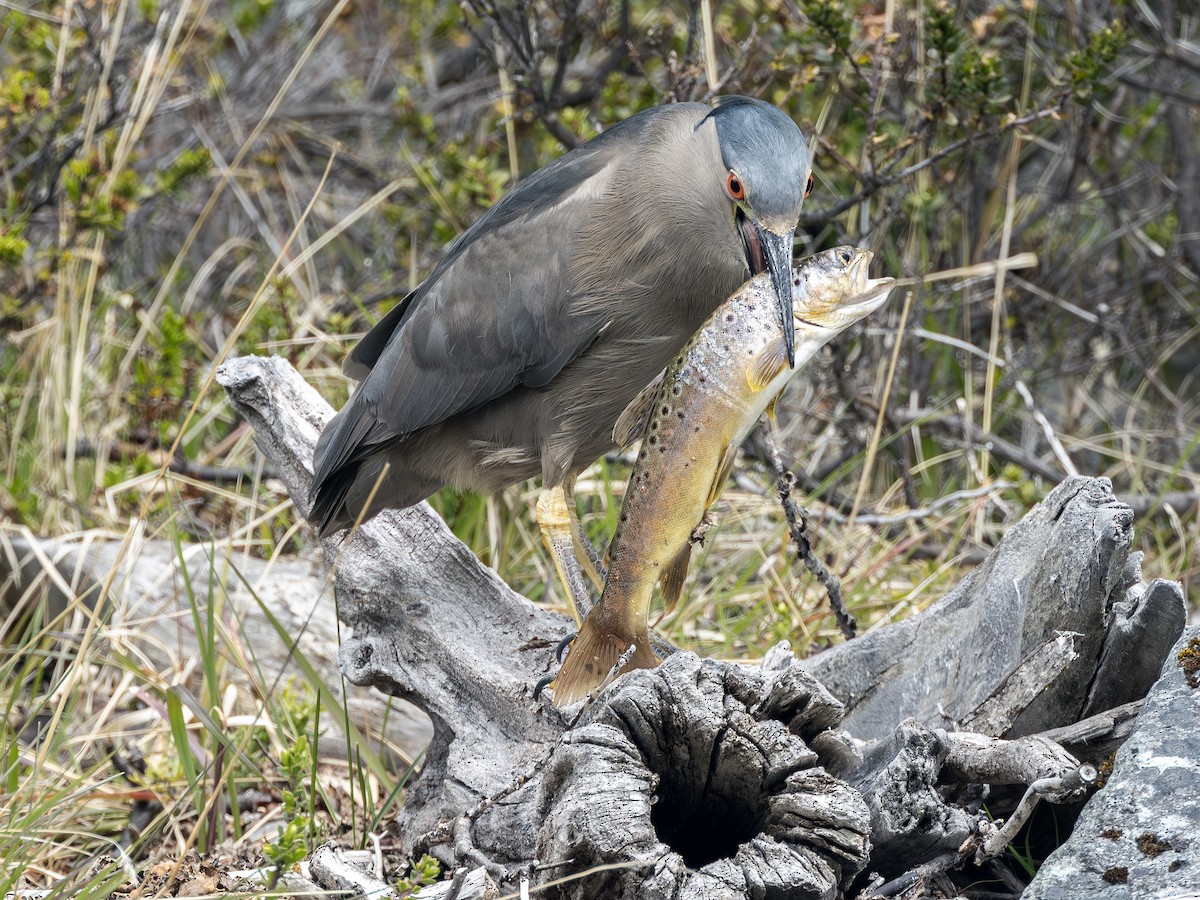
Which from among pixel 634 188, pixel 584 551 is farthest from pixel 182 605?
pixel 634 188

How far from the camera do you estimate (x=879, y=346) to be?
5227 millimetres

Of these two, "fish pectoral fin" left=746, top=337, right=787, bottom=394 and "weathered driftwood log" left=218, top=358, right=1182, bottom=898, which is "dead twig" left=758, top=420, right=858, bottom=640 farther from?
"fish pectoral fin" left=746, top=337, right=787, bottom=394

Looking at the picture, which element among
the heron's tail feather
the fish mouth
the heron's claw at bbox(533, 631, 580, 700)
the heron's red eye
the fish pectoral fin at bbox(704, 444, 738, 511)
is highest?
the heron's red eye

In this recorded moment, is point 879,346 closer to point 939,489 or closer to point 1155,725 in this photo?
point 939,489

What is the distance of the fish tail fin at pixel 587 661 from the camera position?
261 centimetres

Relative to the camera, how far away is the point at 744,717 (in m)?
2.20

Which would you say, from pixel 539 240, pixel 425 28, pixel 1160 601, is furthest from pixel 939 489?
pixel 425 28

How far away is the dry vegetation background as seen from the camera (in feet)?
13.8

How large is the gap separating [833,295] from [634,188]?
1.09 metres

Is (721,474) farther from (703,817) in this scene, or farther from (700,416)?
(703,817)

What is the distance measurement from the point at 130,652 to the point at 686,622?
1.80 meters

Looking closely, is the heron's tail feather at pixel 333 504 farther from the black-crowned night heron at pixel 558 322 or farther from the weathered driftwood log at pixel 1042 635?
the weathered driftwood log at pixel 1042 635

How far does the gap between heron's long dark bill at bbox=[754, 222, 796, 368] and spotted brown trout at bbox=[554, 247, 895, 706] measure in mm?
22

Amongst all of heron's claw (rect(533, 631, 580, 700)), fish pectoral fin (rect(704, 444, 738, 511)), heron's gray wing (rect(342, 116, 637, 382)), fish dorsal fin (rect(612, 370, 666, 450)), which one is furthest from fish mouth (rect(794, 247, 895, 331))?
heron's gray wing (rect(342, 116, 637, 382))
